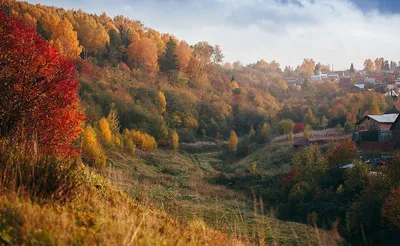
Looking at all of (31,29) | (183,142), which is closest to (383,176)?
(31,29)

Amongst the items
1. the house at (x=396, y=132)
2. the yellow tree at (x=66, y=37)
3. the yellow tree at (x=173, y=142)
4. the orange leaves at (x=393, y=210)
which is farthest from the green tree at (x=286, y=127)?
the yellow tree at (x=66, y=37)

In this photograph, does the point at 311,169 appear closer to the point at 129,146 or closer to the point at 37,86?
the point at 129,146

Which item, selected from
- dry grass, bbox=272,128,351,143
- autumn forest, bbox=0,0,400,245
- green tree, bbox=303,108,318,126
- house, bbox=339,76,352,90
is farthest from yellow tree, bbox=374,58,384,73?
dry grass, bbox=272,128,351,143

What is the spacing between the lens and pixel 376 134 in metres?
38.6

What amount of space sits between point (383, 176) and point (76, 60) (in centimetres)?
5141

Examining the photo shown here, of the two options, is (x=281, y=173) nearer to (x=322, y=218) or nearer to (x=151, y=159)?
(x=322, y=218)

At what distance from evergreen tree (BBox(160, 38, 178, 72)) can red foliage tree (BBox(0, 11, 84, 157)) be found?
225 ft

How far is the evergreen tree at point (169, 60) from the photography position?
263 ft

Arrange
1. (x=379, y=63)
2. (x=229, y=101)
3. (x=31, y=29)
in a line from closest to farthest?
(x=31, y=29), (x=229, y=101), (x=379, y=63)

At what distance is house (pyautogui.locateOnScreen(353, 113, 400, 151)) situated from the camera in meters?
37.1

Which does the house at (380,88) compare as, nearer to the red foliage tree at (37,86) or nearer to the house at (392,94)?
the house at (392,94)

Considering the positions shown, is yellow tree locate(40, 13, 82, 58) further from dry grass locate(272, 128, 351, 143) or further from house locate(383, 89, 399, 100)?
house locate(383, 89, 399, 100)

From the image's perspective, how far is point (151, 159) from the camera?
4084 cm

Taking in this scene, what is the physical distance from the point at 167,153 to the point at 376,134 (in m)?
26.2
